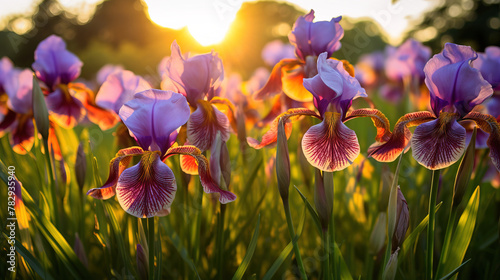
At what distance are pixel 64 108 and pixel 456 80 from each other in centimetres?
199

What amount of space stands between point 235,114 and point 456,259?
1250mm

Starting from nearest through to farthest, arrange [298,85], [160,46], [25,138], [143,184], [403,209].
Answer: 1. [143,184]
2. [403,209]
3. [298,85]
4. [25,138]
5. [160,46]

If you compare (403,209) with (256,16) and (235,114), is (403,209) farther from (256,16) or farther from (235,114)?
(256,16)

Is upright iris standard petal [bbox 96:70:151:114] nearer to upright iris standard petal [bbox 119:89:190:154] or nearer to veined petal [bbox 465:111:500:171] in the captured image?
upright iris standard petal [bbox 119:89:190:154]

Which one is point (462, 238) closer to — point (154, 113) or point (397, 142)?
point (397, 142)

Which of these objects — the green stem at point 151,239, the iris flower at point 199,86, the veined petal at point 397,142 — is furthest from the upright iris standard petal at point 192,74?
the veined petal at point 397,142

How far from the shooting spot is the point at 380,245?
154cm

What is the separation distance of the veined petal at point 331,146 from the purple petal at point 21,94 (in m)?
1.62

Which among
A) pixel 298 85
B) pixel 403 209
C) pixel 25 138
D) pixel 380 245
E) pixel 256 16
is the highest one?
pixel 256 16

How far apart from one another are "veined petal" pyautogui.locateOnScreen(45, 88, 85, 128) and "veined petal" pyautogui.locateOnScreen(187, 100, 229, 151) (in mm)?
963

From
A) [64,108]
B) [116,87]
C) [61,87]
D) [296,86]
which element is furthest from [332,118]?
[61,87]

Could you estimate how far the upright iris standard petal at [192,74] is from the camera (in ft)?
4.99

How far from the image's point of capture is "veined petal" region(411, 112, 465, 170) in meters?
1.19

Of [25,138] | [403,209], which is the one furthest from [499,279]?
[25,138]
